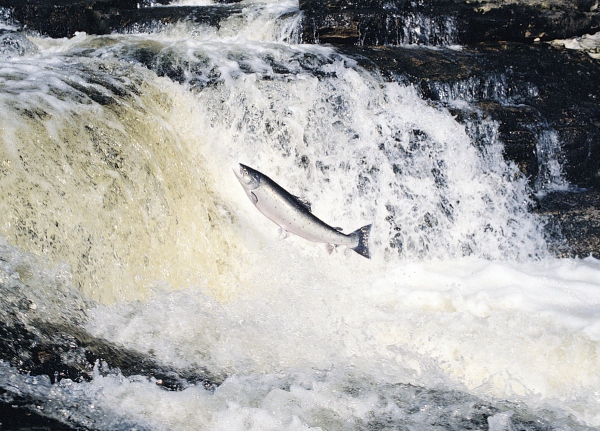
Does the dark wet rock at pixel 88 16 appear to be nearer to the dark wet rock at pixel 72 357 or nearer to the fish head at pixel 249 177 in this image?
the fish head at pixel 249 177

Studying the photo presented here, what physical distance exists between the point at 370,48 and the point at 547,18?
102 inches

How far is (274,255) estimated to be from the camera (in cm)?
522

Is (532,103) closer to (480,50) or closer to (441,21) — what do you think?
(480,50)

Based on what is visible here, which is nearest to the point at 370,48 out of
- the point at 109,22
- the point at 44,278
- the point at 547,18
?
the point at 547,18

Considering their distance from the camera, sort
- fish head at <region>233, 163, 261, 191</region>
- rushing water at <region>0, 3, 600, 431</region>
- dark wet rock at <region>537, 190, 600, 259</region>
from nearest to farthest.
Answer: rushing water at <region>0, 3, 600, 431</region> < fish head at <region>233, 163, 261, 191</region> < dark wet rock at <region>537, 190, 600, 259</region>

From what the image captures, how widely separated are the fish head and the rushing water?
2.19 ft

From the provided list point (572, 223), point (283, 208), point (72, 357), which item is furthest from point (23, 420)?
point (572, 223)

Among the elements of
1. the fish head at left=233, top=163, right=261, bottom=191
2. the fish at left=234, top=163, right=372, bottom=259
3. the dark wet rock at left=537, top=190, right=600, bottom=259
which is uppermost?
the fish head at left=233, top=163, right=261, bottom=191

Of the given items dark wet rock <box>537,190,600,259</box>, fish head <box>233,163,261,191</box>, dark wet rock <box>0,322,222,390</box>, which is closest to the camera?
dark wet rock <box>0,322,222,390</box>

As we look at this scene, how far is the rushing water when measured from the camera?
3.62 m

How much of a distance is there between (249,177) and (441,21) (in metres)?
4.74

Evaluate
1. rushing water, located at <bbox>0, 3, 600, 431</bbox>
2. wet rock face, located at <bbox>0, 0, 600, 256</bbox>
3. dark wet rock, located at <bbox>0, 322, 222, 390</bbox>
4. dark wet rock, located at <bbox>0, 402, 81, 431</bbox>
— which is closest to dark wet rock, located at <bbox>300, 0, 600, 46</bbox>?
wet rock face, located at <bbox>0, 0, 600, 256</bbox>

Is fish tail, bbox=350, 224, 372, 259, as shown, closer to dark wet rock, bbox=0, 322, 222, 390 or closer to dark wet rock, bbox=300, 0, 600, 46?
dark wet rock, bbox=0, 322, 222, 390

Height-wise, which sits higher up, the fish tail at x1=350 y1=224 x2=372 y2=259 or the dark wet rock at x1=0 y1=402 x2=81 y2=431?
the fish tail at x1=350 y1=224 x2=372 y2=259
